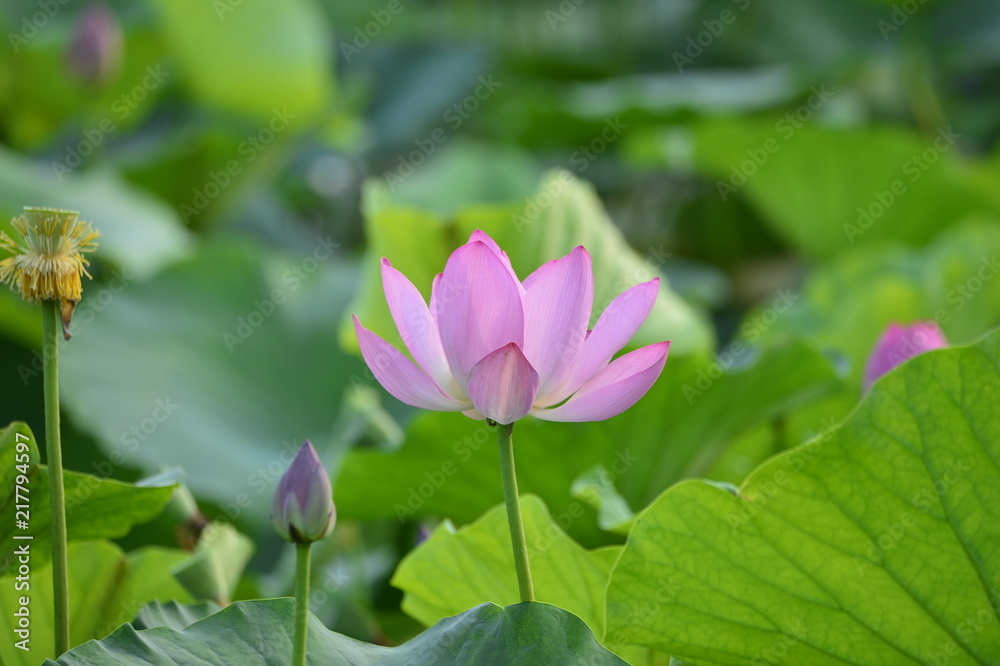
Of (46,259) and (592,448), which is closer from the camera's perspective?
(46,259)

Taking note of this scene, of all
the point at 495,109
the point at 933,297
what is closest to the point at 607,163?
the point at 495,109

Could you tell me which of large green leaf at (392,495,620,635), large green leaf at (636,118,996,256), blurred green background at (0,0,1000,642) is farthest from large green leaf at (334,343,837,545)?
large green leaf at (636,118,996,256)

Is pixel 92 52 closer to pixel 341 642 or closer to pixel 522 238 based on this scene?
pixel 522 238

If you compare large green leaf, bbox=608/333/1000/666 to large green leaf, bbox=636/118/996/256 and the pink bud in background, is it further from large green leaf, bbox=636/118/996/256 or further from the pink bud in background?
large green leaf, bbox=636/118/996/256

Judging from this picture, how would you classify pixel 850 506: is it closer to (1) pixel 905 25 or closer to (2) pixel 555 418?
(2) pixel 555 418

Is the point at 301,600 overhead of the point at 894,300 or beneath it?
beneath

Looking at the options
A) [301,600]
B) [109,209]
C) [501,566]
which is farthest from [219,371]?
[301,600]
